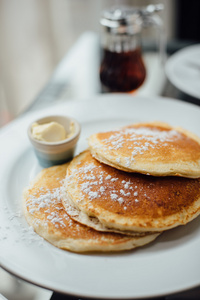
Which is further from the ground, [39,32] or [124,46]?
[124,46]

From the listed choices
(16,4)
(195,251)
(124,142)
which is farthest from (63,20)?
(195,251)

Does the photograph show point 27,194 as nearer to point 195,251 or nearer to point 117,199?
point 117,199

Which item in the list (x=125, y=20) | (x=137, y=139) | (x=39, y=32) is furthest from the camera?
(x=39, y=32)

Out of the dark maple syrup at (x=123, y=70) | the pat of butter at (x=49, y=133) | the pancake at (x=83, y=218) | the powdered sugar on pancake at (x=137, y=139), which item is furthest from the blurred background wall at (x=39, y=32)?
the pancake at (x=83, y=218)

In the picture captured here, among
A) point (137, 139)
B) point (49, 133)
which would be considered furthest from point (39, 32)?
point (137, 139)

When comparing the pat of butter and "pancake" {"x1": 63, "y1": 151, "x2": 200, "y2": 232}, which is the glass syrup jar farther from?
"pancake" {"x1": 63, "y1": 151, "x2": 200, "y2": 232}

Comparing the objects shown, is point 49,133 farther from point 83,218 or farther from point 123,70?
point 123,70
